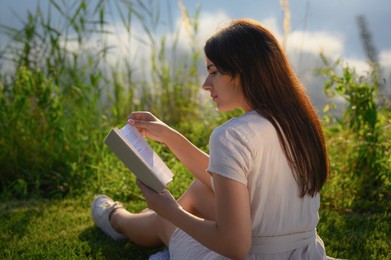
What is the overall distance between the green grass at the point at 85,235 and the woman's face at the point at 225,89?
1.30 meters

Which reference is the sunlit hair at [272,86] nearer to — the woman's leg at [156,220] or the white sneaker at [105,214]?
the woman's leg at [156,220]

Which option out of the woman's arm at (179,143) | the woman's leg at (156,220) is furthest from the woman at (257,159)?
the woman's arm at (179,143)

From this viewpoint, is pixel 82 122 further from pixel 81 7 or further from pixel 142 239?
pixel 142 239

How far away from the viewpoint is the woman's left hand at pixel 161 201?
1.94 m

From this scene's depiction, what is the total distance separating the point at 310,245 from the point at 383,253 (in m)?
1.06

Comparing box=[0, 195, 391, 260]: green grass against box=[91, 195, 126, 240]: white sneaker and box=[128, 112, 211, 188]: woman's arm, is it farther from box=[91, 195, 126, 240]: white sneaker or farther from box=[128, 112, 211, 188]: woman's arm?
box=[128, 112, 211, 188]: woman's arm

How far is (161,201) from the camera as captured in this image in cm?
195

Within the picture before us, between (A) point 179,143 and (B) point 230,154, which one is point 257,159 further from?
(A) point 179,143

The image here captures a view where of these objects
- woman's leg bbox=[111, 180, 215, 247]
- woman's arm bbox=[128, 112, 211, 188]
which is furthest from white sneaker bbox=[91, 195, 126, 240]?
woman's arm bbox=[128, 112, 211, 188]

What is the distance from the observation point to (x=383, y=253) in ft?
9.82

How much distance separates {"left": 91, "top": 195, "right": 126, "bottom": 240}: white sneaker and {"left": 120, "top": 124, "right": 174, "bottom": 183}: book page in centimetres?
117

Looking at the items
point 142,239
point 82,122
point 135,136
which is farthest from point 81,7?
point 135,136

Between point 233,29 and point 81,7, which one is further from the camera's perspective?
point 81,7

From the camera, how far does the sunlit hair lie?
1.90m
